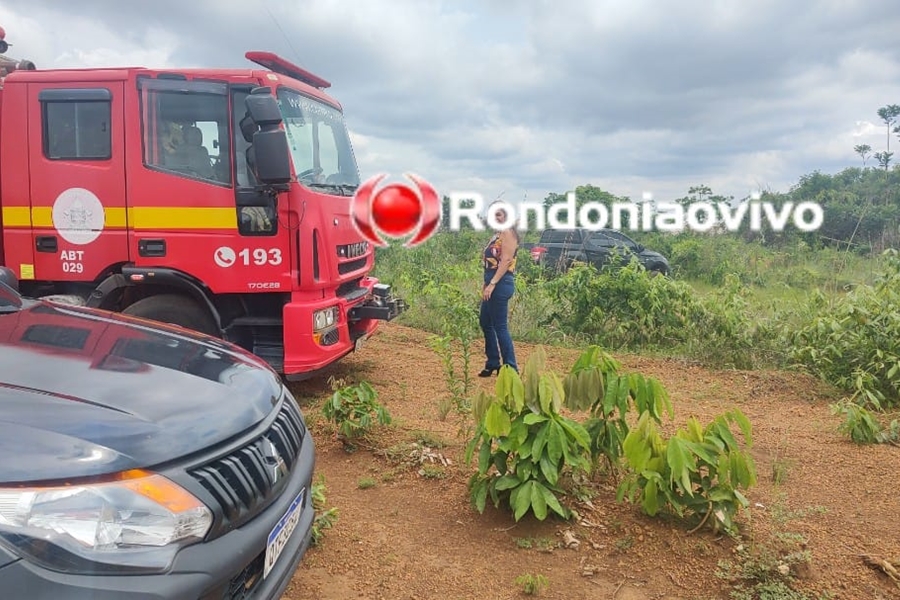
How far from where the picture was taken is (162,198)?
15.4 ft

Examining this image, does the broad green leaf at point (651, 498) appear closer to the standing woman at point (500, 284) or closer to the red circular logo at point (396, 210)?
the standing woman at point (500, 284)

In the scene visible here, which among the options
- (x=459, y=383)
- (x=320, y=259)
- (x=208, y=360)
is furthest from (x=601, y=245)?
(x=208, y=360)

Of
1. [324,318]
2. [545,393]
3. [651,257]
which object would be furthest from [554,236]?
[545,393]

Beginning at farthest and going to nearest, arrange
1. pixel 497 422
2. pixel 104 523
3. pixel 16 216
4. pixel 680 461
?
1. pixel 16 216
2. pixel 497 422
3. pixel 680 461
4. pixel 104 523

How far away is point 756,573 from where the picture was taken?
2.64 meters

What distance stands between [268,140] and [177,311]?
60.1 inches

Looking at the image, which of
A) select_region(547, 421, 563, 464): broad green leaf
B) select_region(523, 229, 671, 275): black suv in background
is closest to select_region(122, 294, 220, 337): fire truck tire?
select_region(547, 421, 563, 464): broad green leaf

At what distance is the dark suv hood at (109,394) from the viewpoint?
155cm

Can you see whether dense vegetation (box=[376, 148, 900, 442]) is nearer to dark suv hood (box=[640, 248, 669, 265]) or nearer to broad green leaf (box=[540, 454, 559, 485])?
broad green leaf (box=[540, 454, 559, 485])

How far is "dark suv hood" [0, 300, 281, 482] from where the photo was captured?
5.08 feet

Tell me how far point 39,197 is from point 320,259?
6.84 ft

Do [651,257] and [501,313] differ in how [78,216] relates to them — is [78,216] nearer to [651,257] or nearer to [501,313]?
[501,313]

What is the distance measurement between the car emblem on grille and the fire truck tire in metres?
3.07

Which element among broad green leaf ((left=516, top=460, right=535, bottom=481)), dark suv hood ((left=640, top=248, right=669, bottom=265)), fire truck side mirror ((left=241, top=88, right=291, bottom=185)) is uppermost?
fire truck side mirror ((left=241, top=88, right=291, bottom=185))
